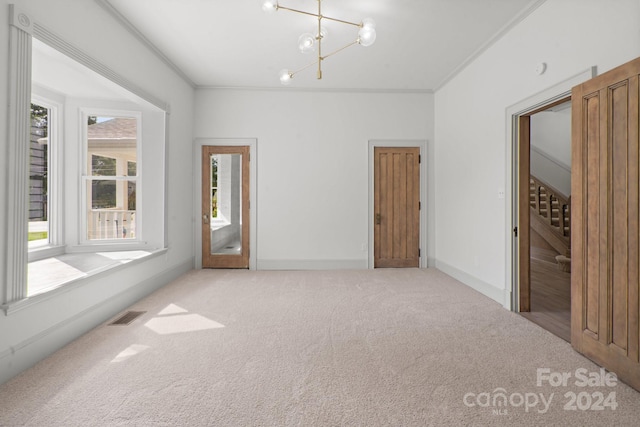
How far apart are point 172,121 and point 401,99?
11.9 feet

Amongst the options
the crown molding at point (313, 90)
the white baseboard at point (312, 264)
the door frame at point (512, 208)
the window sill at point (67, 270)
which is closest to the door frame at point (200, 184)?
the white baseboard at point (312, 264)

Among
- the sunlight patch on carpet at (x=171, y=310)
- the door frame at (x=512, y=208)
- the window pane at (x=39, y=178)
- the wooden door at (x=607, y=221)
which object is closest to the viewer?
the wooden door at (x=607, y=221)

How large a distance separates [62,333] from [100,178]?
2300 millimetres

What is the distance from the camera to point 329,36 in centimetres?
353

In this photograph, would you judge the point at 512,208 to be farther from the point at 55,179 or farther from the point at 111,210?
the point at 55,179

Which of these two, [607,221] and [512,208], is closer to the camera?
[607,221]

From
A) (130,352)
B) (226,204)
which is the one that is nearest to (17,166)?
(130,352)

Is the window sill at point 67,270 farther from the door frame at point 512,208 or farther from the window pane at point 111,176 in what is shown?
the door frame at point 512,208

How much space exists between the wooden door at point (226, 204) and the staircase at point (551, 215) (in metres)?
A: 5.29

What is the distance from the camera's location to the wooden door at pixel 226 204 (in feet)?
17.0

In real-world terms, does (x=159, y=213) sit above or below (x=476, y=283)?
above

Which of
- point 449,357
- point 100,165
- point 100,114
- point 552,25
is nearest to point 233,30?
point 100,114

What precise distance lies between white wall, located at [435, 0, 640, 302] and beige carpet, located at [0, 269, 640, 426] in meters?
1.00

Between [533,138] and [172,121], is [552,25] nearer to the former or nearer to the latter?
[172,121]
